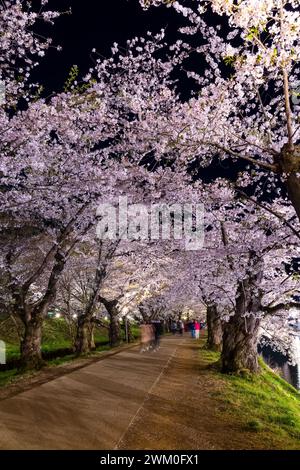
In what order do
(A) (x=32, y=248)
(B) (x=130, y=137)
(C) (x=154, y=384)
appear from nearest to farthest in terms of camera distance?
1. (C) (x=154, y=384)
2. (B) (x=130, y=137)
3. (A) (x=32, y=248)

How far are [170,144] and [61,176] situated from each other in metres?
5.48

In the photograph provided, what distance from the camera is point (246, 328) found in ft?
52.4

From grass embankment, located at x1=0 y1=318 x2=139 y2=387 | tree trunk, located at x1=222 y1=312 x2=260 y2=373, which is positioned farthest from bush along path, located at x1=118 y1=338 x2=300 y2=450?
grass embankment, located at x1=0 y1=318 x2=139 y2=387

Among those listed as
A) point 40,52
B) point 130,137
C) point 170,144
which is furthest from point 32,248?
point 170,144

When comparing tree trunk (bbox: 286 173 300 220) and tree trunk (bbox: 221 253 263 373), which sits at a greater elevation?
tree trunk (bbox: 286 173 300 220)

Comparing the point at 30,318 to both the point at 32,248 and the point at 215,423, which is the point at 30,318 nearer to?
the point at 32,248

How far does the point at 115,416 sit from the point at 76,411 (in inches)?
36.8

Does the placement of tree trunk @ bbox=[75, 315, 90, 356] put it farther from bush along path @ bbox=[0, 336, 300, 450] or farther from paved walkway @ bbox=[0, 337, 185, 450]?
paved walkway @ bbox=[0, 337, 185, 450]

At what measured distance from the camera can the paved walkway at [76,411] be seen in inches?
275

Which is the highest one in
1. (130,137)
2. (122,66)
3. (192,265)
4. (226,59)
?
(122,66)

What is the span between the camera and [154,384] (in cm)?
1327

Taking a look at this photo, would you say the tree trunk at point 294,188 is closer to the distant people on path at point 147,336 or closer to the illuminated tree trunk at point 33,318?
the illuminated tree trunk at point 33,318

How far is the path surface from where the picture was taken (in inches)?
281
